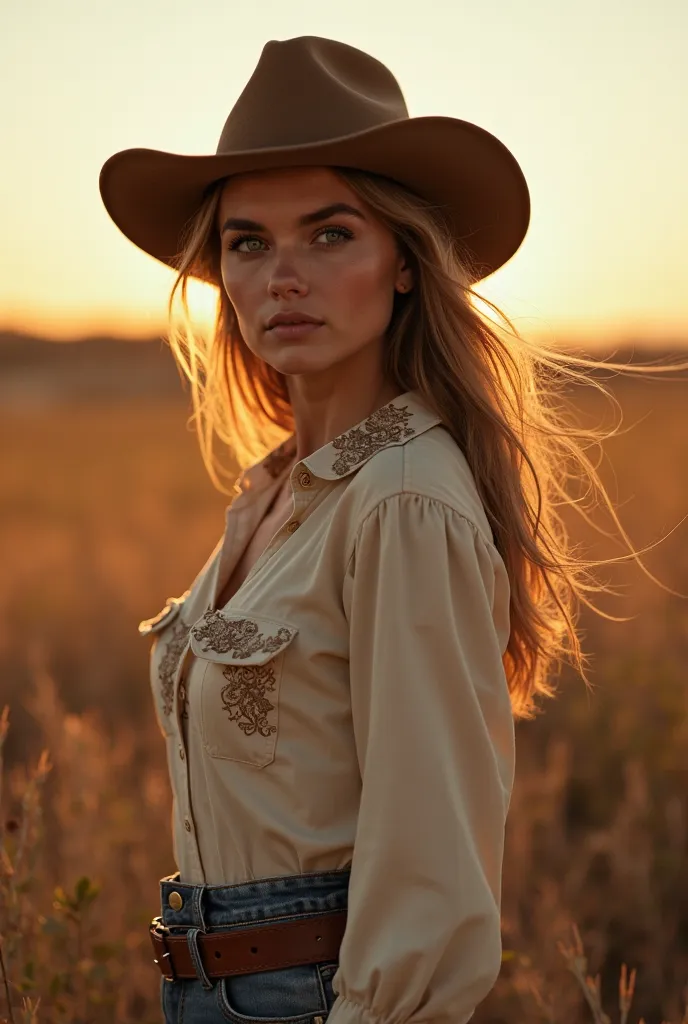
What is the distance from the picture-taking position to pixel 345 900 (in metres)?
1.88

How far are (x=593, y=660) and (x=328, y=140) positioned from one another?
15.1 feet

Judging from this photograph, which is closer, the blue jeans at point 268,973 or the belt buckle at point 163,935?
the blue jeans at point 268,973

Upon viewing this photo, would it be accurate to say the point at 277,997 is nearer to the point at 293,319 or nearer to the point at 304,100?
the point at 293,319

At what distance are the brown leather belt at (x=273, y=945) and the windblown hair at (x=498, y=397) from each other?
2.11 ft

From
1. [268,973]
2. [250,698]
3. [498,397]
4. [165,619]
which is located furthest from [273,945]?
[498,397]

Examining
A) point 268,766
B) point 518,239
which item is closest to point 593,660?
point 518,239

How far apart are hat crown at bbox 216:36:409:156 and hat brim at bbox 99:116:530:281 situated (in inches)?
1.7

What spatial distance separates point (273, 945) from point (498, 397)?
3.37 feet

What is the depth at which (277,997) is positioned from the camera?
1874 millimetres

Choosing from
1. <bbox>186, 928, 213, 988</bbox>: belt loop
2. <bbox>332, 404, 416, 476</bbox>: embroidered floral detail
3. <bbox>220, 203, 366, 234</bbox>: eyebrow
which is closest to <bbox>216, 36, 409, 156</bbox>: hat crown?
<bbox>220, 203, 366, 234</bbox>: eyebrow

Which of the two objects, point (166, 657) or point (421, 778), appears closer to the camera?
point (421, 778)

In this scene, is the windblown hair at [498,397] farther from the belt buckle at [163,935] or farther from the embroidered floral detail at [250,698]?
the belt buckle at [163,935]

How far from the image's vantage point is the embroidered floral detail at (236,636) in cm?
188

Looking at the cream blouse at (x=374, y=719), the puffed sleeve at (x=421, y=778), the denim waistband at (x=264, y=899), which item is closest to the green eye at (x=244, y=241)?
the cream blouse at (x=374, y=719)
